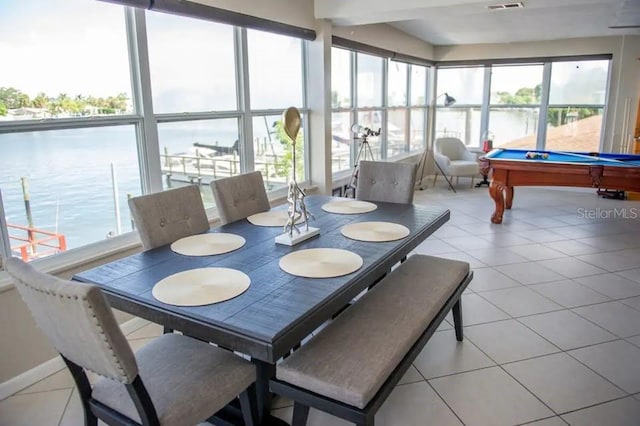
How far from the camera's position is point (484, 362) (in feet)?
8.14

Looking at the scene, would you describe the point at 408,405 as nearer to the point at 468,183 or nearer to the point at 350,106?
the point at 350,106

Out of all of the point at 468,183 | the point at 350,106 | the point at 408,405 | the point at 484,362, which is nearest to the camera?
the point at 408,405

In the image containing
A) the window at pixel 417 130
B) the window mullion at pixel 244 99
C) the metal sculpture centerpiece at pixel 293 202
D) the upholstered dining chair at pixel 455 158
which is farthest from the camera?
the window at pixel 417 130

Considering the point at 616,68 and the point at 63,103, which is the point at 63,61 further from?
the point at 616,68

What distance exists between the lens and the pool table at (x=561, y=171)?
4.57 metres

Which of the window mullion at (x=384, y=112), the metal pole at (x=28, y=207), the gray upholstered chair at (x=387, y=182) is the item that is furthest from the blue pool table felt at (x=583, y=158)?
the metal pole at (x=28, y=207)

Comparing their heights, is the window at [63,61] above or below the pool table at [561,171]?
above

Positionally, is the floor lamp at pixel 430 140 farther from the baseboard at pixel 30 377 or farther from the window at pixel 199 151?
the baseboard at pixel 30 377

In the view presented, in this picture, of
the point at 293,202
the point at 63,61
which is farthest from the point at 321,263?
the point at 63,61

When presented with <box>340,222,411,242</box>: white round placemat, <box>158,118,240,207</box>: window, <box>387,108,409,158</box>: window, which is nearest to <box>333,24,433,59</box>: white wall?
<box>387,108,409,158</box>: window

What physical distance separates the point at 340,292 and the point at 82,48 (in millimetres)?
2114

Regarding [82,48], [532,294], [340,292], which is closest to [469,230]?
[532,294]

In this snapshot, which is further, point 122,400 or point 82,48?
point 82,48

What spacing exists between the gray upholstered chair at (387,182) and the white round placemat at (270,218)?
31.1 inches
